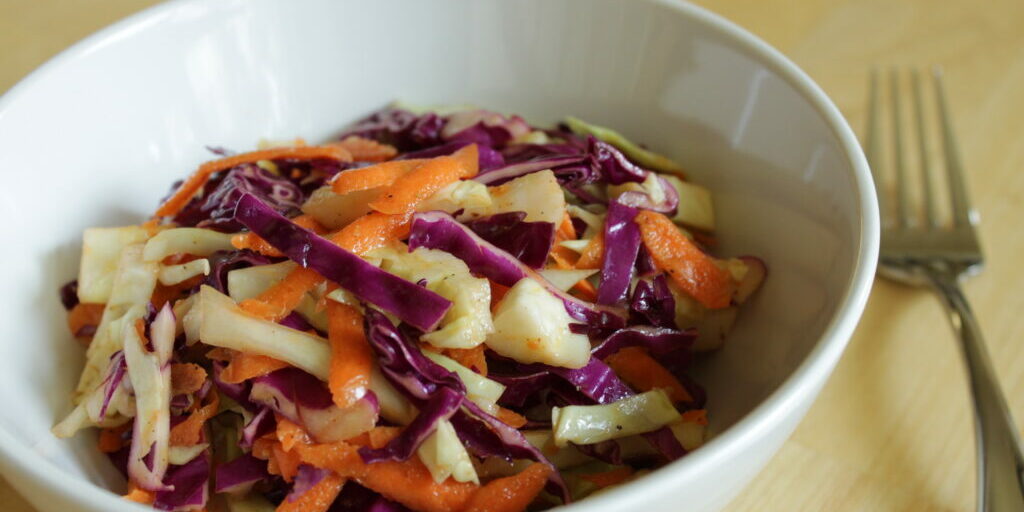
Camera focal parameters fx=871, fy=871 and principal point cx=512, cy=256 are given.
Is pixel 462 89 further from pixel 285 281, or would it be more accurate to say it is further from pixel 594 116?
pixel 285 281

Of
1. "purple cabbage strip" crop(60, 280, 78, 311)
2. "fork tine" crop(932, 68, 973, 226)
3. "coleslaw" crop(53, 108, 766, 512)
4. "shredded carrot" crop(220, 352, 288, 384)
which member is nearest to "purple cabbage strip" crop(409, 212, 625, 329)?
"coleslaw" crop(53, 108, 766, 512)

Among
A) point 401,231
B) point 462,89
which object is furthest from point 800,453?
point 462,89

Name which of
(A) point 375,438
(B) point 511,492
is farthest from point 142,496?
(B) point 511,492

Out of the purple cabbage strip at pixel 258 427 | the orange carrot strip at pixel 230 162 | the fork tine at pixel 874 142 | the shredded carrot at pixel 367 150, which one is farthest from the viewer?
the fork tine at pixel 874 142

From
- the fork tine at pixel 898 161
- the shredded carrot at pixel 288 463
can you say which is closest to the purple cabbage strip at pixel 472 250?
the shredded carrot at pixel 288 463

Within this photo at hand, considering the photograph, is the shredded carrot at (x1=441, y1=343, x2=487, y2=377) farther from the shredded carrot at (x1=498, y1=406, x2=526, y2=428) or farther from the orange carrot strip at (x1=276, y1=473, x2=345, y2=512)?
the orange carrot strip at (x1=276, y1=473, x2=345, y2=512)

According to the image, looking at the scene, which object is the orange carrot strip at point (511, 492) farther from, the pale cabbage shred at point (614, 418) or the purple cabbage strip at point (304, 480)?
the purple cabbage strip at point (304, 480)

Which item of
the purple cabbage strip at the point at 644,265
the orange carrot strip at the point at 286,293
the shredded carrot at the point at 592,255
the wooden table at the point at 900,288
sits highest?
the orange carrot strip at the point at 286,293
